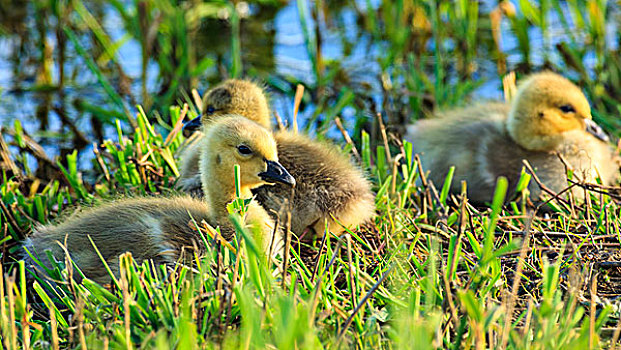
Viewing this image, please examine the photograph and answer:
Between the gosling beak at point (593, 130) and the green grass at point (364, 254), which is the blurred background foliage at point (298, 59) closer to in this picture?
the green grass at point (364, 254)

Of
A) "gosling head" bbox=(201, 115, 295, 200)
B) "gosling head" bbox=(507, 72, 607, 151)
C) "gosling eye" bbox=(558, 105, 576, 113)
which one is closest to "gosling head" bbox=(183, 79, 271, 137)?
"gosling head" bbox=(201, 115, 295, 200)

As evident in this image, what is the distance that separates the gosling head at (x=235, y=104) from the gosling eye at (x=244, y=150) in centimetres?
77

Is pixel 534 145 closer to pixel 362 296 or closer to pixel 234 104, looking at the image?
pixel 234 104

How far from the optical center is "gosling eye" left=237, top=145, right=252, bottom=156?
291 centimetres

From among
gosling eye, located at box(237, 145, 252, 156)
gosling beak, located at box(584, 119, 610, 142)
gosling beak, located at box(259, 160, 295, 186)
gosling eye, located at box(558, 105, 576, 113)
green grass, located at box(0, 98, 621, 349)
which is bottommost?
green grass, located at box(0, 98, 621, 349)

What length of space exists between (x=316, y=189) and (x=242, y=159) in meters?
0.36

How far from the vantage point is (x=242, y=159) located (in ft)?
9.56

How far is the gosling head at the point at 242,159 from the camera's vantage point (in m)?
2.91

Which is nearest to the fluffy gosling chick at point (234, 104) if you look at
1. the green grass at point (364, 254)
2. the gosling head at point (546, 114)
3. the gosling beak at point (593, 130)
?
the green grass at point (364, 254)

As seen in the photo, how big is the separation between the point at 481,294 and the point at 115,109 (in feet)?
11.0

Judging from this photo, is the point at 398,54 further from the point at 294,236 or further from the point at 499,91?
the point at 294,236

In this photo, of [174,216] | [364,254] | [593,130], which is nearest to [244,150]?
[174,216]

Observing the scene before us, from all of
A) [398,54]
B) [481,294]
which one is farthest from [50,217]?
[398,54]

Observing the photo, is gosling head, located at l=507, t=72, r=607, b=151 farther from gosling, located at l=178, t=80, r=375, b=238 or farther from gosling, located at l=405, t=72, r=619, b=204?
gosling, located at l=178, t=80, r=375, b=238
